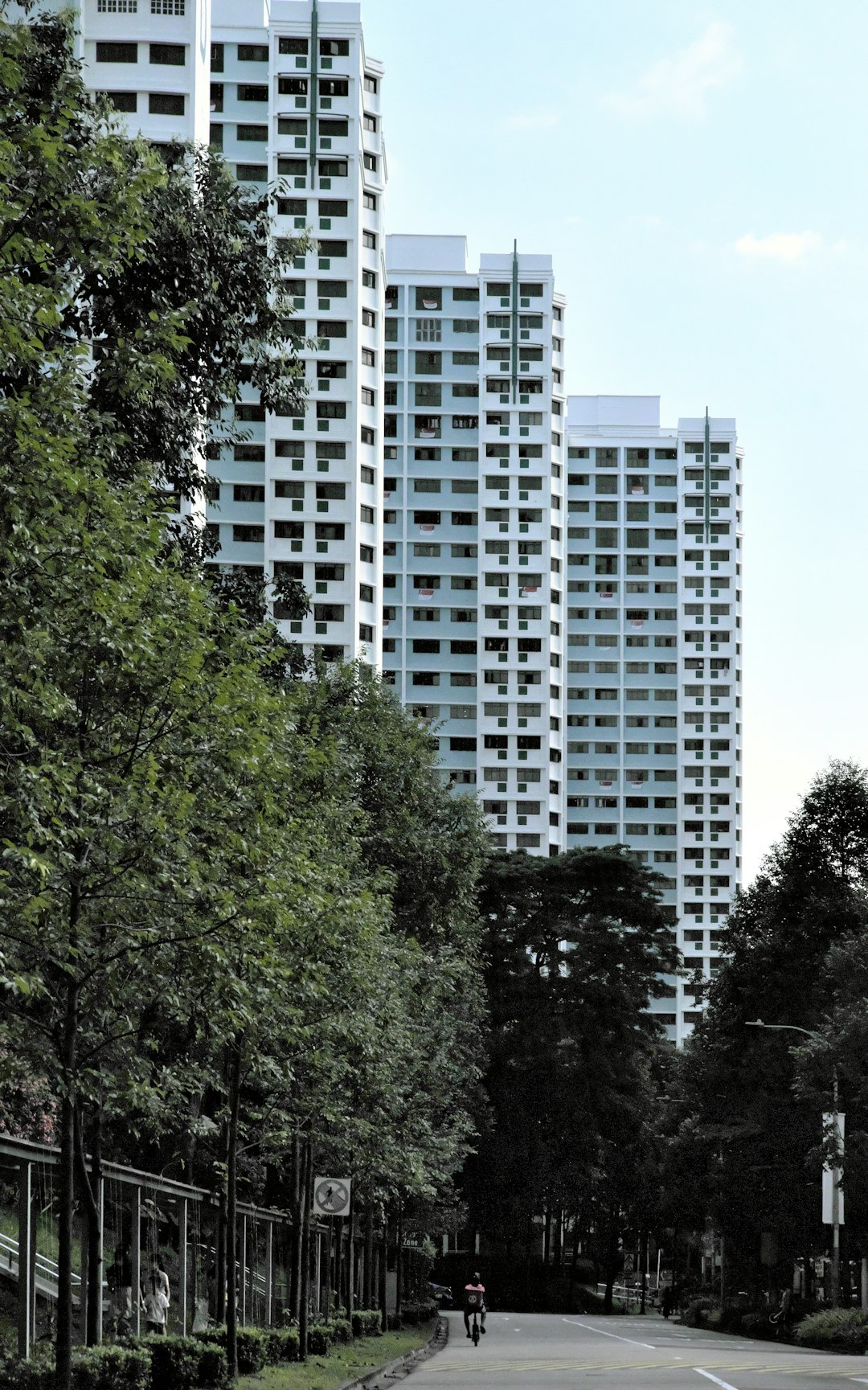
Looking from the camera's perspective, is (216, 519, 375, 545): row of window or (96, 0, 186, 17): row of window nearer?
(96, 0, 186, 17): row of window

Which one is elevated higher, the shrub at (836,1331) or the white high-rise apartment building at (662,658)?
the white high-rise apartment building at (662,658)

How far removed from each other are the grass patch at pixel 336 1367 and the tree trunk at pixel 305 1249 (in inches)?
14.9

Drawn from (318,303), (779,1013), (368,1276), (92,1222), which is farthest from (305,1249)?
(318,303)

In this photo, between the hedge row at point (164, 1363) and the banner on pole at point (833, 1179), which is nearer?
the hedge row at point (164, 1363)

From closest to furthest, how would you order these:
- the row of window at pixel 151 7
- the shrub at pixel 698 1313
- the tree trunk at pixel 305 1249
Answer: the tree trunk at pixel 305 1249
the shrub at pixel 698 1313
the row of window at pixel 151 7

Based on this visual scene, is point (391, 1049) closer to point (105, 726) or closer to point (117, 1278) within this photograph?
point (117, 1278)

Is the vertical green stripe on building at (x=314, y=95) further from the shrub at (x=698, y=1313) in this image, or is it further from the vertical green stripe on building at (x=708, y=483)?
the vertical green stripe on building at (x=708, y=483)

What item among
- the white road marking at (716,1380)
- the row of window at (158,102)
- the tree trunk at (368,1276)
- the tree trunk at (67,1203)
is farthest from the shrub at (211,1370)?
the row of window at (158,102)

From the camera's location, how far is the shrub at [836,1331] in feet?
139

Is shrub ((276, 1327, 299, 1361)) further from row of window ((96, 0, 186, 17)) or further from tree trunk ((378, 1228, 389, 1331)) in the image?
row of window ((96, 0, 186, 17))

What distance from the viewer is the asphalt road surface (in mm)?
26672

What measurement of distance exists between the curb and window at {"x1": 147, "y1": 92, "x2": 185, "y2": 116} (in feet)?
145

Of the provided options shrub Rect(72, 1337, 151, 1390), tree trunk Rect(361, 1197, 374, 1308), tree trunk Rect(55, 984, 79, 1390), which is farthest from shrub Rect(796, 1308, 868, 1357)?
tree trunk Rect(55, 984, 79, 1390)

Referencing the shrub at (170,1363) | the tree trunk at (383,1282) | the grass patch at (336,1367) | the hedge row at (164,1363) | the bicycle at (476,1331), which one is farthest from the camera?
the tree trunk at (383,1282)
